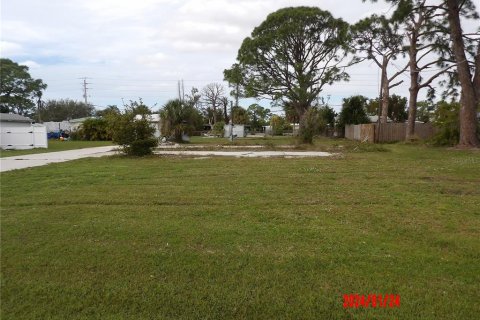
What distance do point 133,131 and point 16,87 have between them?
2055 inches

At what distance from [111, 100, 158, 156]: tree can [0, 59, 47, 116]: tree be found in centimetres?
4942

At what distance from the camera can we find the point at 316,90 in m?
37.0

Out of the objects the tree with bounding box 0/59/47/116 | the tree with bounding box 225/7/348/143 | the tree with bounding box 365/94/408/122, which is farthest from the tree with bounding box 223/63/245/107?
the tree with bounding box 0/59/47/116

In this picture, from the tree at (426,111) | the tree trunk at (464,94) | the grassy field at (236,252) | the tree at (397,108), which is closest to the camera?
the grassy field at (236,252)

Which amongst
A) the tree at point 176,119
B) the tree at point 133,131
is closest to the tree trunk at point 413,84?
the tree at point 176,119

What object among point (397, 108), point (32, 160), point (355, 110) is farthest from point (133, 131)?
point (397, 108)

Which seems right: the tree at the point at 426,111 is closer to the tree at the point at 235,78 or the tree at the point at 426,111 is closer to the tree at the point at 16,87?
the tree at the point at 235,78

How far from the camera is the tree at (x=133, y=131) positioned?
15680 millimetres

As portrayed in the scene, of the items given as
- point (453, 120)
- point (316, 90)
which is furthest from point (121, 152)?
point (316, 90)

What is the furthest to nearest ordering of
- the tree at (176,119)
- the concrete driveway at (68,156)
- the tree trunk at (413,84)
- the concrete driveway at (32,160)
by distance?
the tree at (176,119) < the tree trunk at (413,84) < the concrete driveway at (68,156) < the concrete driveway at (32,160)

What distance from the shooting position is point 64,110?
73062 millimetres

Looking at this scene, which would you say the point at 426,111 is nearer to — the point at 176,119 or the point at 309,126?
the point at 309,126

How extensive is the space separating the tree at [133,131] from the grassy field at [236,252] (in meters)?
8.68

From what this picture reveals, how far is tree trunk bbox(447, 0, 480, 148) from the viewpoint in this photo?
19203 mm
